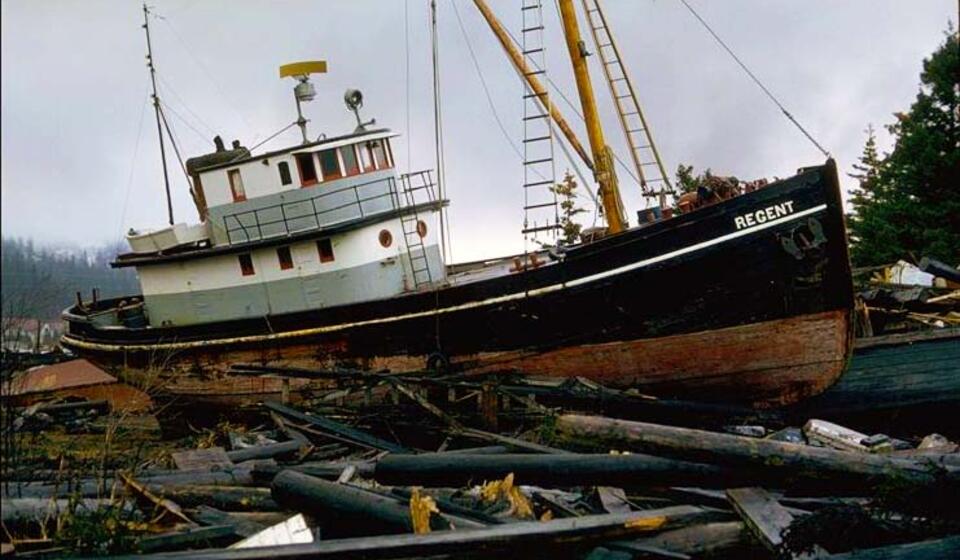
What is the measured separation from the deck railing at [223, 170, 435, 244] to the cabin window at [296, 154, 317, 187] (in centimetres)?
23

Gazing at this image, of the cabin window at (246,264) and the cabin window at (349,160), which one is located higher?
the cabin window at (349,160)

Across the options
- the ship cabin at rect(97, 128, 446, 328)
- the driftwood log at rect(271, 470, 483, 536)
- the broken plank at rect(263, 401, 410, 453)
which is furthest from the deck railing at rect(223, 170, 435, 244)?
the driftwood log at rect(271, 470, 483, 536)

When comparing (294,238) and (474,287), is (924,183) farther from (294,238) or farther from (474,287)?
(294,238)

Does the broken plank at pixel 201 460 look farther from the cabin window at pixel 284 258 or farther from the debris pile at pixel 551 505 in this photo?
the cabin window at pixel 284 258

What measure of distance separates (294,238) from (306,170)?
1540 mm

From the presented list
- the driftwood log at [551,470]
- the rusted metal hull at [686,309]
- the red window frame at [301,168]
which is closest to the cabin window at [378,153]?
the red window frame at [301,168]

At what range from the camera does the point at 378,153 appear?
15133 mm

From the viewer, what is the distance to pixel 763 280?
11.0m

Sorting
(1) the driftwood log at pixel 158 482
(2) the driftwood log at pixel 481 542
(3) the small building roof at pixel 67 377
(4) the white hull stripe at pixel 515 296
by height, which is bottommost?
(2) the driftwood log at pixel 481 542

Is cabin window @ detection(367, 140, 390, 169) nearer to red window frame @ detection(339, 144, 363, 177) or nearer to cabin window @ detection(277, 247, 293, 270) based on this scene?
red window frame @ detection(339, 144, 363, 177)

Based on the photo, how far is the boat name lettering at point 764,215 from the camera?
1088 cm

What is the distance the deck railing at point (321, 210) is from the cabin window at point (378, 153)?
38 cm

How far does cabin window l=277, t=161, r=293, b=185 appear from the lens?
14.4m

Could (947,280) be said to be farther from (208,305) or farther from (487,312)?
(208,305)
